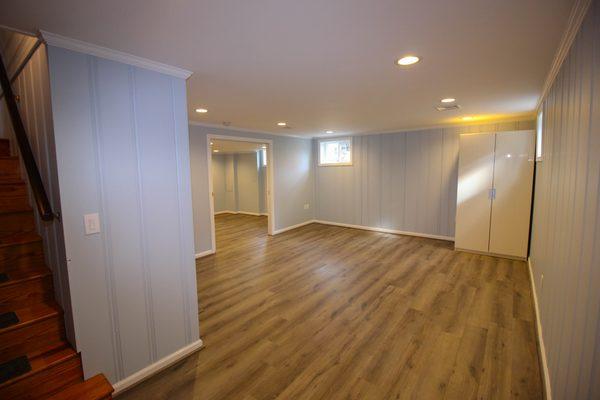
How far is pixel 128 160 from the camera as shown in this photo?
6.35ft

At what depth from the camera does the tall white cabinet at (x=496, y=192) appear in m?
4.27

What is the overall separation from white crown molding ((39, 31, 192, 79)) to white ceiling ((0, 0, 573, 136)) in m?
0.05

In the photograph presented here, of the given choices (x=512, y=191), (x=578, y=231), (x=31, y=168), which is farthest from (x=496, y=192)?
(x=31, y=168)

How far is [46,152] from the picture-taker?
5.80 ft

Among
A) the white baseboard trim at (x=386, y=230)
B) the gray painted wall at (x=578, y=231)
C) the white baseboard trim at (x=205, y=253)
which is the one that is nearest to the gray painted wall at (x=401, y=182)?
the white baseboard trim at (x=386, y=230)

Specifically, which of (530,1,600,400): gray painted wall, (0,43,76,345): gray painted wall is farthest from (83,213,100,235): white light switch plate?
(530,1,600,400): gray painted wall

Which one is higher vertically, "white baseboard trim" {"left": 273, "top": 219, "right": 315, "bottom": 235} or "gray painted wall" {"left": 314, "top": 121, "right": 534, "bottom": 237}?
"gray painted wall" {"left": 314, "top": 121, "right": 534, "bottom": 237}

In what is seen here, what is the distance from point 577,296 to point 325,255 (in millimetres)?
3695

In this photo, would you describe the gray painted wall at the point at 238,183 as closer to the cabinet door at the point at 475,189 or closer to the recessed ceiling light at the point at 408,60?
the cabinet door at the point at 475,189

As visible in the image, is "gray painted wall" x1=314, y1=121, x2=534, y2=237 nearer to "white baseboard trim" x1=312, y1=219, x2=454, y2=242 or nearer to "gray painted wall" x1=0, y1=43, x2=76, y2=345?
"white baseboard trim" x1=312, y1=219, x2=454, y2=242

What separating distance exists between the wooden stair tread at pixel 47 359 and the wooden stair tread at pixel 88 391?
19cm

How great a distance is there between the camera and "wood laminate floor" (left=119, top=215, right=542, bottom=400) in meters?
1.98

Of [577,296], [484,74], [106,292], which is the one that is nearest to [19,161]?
[106,292]

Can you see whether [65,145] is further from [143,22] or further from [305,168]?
[305,168]
